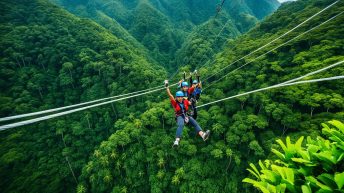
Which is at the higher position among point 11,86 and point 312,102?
point 11,86

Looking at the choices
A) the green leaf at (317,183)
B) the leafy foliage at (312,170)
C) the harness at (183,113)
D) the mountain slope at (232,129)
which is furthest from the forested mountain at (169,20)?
the green leaf at (317,183)

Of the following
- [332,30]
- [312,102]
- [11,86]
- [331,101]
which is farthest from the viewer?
[11,86]

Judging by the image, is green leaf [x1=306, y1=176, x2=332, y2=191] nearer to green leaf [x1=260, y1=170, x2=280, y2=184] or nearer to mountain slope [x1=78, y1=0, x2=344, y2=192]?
green leaf [x1=260, y1=170, x2=280, y2=184]

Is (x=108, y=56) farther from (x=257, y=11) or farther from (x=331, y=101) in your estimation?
(x=257, y=11)

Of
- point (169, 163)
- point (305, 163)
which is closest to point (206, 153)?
point (169, 163)

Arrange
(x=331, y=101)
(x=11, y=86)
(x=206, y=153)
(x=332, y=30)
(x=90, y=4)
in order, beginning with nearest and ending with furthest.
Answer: (x=331, y=101), (x=206, y=153), (x=332, y=30), (x=11, y=86), (x=90, y=4)

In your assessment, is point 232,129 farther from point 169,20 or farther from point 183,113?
point 169,20

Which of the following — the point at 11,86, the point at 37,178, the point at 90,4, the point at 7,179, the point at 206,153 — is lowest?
the point at 206,153

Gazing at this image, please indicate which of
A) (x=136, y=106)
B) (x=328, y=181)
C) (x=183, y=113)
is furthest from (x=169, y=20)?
(x=328, y=181)
